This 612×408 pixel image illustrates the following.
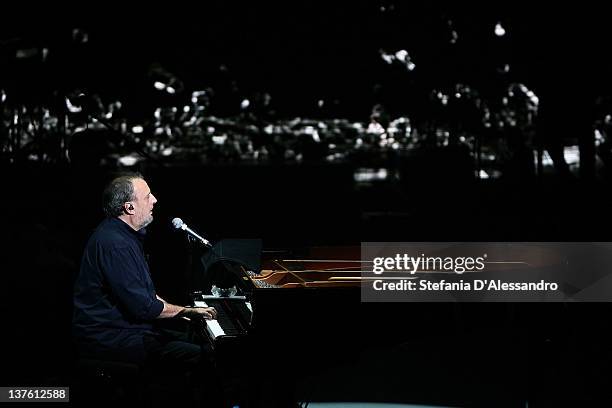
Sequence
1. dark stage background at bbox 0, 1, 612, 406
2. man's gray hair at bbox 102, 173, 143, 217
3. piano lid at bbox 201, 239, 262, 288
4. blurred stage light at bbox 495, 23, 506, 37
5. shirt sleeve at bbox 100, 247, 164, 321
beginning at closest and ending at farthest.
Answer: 1. shirt sleeve at bbox 100, 247, 164, 321
2. man's gray hair at bbox 102, 173, 143, 217
3. piano lid at bbox 201, 239, 262, 288
4. dark stage background at bbox 0, 1, 612, 406
5. blurred stage light at bbox 495, 23, 506, 37

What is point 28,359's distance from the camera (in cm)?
425

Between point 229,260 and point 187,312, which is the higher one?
point 229,260

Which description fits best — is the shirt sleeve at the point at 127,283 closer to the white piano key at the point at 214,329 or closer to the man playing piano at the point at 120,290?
the man playing piano at the point at 120,290

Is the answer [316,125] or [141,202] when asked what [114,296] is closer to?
[141,202]

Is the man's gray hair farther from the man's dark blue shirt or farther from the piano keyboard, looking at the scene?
the piano keyboard

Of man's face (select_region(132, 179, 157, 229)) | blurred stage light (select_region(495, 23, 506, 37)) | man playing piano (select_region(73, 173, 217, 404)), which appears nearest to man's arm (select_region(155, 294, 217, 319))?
man playing piano (select_region(73, 173, 217, 404))

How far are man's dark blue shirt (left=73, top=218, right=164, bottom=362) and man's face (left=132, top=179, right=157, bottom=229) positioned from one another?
49 mm

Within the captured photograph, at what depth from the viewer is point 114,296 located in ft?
10.2

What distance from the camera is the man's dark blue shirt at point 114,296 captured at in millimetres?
3023

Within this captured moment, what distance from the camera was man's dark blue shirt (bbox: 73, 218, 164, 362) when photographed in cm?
302

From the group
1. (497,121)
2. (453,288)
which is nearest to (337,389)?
(453,288)

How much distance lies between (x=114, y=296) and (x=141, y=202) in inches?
14.8

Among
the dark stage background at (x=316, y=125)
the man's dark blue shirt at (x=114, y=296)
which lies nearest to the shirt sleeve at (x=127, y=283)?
the man's dark blue shirt at (x=114, y=296)

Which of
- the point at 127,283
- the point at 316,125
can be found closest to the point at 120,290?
the point at 127,283
